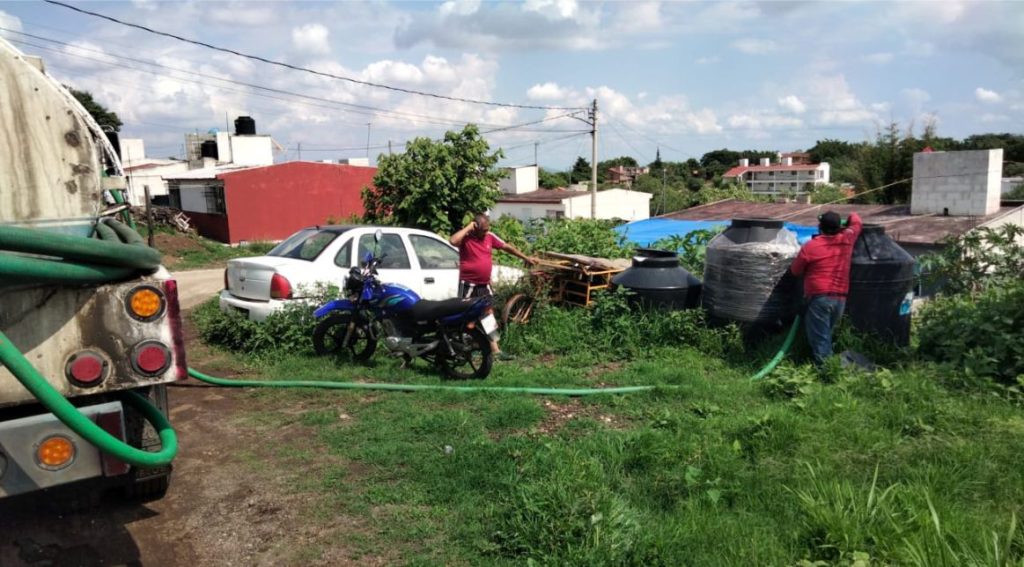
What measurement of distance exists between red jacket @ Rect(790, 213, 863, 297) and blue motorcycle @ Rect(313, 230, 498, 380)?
10.1 feet

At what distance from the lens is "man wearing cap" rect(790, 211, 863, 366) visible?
20.9ft

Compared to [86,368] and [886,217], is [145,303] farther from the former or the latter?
[886,217]

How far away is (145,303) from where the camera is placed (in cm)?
290

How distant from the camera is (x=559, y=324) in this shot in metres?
8.23

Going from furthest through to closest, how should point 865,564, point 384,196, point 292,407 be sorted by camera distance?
point 384,196 < point 292,407 < point 865,564

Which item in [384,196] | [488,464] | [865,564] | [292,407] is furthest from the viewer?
[384,196]

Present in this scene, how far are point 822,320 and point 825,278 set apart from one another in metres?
0.40

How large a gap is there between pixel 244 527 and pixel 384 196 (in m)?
12.3

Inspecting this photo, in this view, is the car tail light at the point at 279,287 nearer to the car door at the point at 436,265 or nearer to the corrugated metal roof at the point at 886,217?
the car door at the point at 436,265

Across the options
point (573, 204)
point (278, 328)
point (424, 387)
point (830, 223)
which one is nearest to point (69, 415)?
point (424, 387)

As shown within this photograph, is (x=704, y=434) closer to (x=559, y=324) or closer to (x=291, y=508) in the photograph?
(x=291, y=508)

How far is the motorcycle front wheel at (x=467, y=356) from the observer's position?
6574 millimetres

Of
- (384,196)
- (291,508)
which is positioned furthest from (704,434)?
(384,196)

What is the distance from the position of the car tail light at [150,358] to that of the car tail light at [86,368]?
12cm
